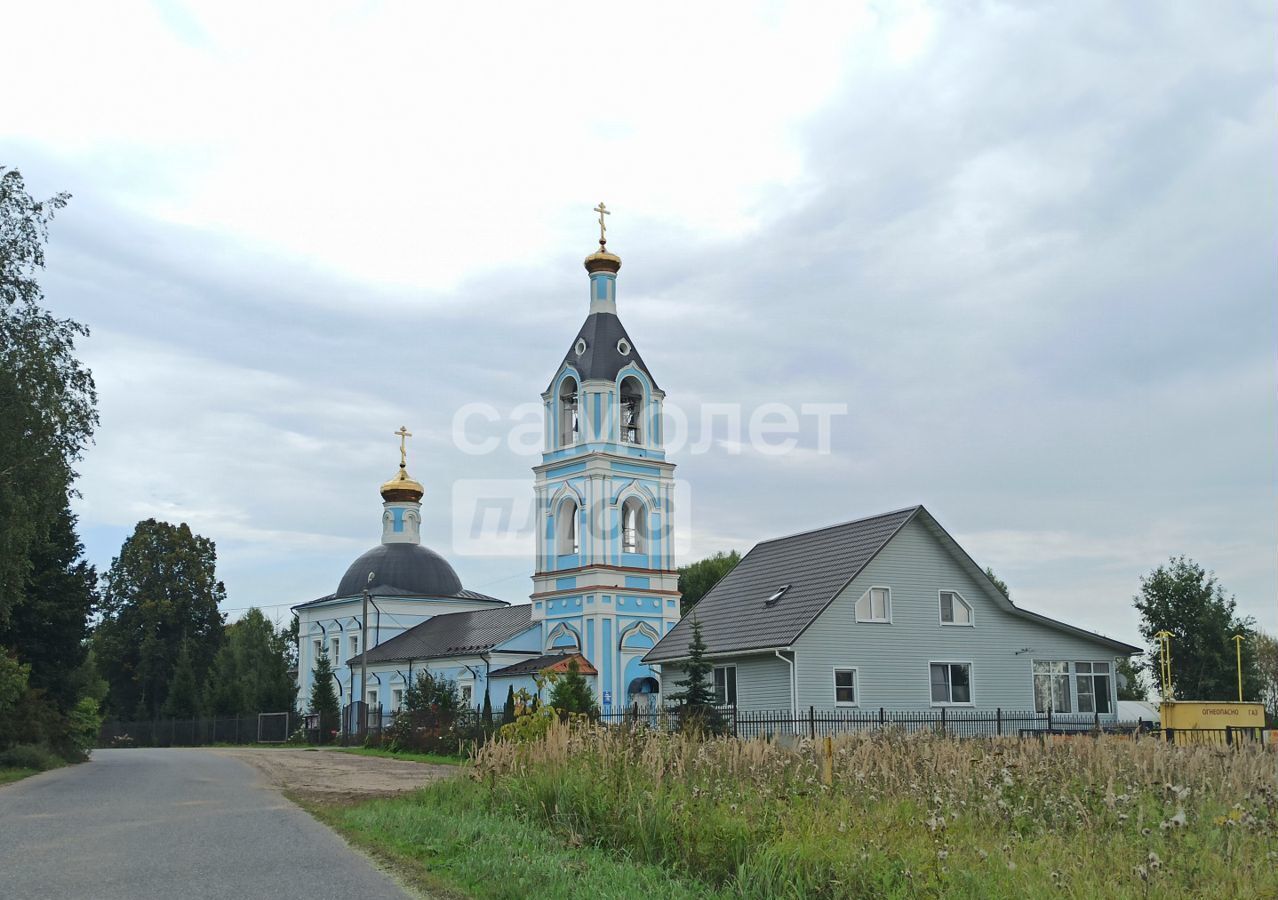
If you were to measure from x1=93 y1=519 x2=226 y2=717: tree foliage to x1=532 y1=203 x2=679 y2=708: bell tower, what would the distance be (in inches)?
1248

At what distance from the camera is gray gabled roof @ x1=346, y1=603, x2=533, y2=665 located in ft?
167

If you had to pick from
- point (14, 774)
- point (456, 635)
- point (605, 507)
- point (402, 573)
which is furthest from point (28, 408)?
point (402, 573)

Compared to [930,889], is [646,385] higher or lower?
higher

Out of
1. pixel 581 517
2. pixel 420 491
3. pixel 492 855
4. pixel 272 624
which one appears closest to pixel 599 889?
pixel 492 855

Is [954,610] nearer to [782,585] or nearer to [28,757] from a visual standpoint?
[782,585]

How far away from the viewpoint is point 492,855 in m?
10.2

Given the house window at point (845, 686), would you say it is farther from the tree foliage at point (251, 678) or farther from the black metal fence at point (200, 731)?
the tree foliage at point (251, 678)

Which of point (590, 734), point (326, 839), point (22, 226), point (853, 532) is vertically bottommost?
point (326, 839)

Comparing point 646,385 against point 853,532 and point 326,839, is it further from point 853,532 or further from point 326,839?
point 326,839

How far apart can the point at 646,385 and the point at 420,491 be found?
2407 cm

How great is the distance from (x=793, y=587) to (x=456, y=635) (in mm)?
26655

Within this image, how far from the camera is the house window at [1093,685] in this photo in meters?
34.1

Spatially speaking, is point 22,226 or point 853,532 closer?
point 22,226

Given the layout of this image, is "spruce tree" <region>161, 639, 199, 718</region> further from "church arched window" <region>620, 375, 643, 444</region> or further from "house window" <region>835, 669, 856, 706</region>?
"house window" <region>835, 669, 856, 706</region>
